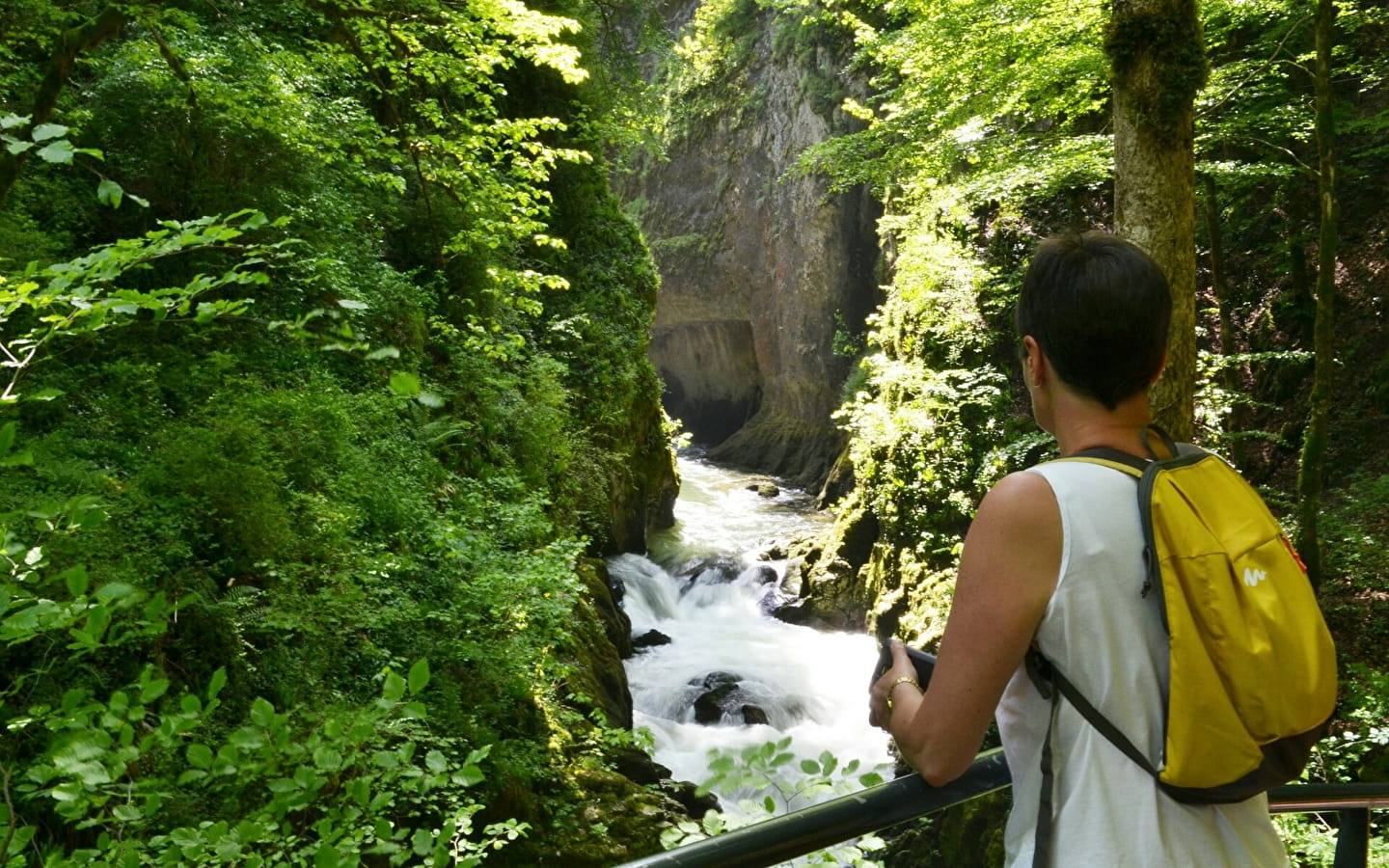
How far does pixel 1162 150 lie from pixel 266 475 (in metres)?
4.85

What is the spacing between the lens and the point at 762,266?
2930 cm

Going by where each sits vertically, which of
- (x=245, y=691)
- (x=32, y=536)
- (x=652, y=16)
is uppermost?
(x=652, y=16)

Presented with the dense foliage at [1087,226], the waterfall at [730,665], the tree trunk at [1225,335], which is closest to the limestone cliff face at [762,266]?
the waterfall at [730,665]

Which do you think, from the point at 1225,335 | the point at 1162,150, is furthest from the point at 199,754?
the point at 1225,335

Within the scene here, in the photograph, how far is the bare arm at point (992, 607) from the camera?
3.71 feet

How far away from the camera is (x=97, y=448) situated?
178 inches

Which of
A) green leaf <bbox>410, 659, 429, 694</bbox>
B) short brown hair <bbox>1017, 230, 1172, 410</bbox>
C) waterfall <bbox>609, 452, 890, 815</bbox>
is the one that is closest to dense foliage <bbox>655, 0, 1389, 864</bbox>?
waterfall <bbox>609, 452, 890, 815</bbox>

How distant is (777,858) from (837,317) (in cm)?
2519

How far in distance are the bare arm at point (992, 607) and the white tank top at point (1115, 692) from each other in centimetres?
3

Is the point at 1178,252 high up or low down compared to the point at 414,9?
down

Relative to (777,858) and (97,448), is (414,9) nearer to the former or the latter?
(97,448)

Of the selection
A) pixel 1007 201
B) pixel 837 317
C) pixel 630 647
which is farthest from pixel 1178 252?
pixel 837 317

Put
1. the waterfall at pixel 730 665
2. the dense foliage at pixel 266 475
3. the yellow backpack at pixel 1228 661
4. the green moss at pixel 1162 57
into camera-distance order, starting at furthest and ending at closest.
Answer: the waterfall at pixel 730 665
the green moss at pixel 1162 57
the dense foliage at pixel 266 475
the yellow backpack at pixel 1228 661

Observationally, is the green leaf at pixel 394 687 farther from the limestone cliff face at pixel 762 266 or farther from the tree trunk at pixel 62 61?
the limestone cliff face at pixel 762 266
